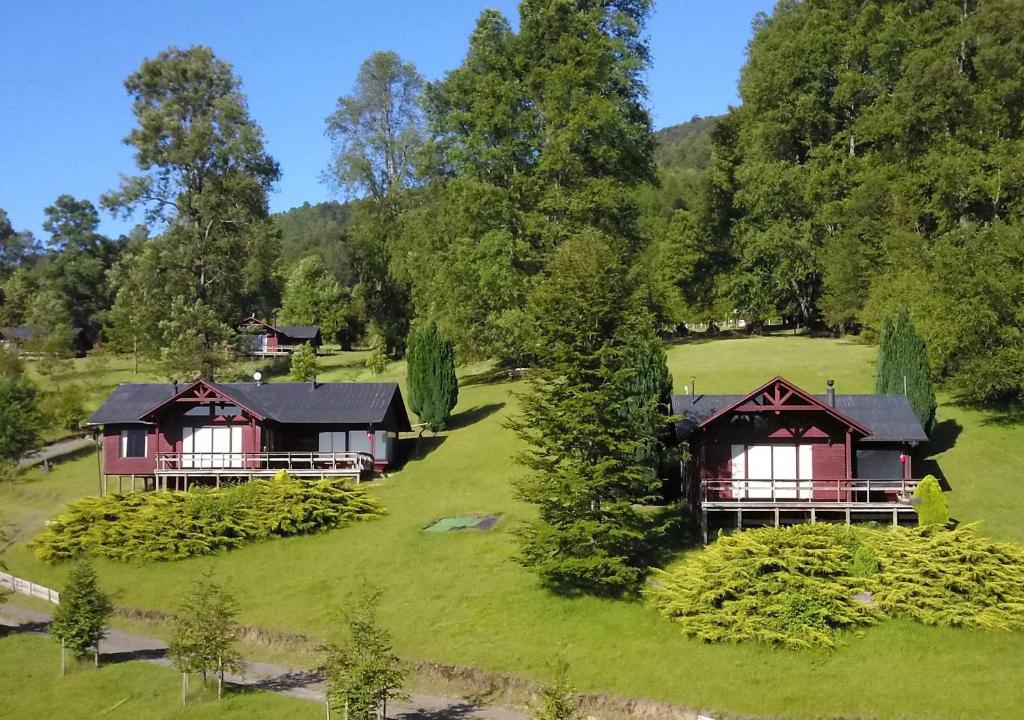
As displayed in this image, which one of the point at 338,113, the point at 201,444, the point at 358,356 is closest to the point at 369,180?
the point at 338,113

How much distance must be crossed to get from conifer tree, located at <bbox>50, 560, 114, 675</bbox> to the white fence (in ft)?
21.5

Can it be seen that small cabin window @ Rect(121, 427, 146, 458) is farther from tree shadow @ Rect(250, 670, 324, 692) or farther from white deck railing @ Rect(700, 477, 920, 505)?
white deck railing @ Rect(700, 477, 920, 505)

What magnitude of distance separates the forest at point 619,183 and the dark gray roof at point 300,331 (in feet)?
47.6

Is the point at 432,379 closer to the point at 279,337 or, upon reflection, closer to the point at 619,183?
the point at 619,183

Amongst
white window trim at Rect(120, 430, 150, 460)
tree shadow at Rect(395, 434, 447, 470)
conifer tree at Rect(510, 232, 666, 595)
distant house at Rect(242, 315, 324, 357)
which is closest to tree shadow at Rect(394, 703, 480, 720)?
conifer tree at Rect(510, 232, 666, 595)

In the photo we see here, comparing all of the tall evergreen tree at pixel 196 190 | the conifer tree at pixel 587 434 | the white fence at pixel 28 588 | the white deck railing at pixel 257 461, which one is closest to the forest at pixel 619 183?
the tall evergreen tree at pixel 196 190

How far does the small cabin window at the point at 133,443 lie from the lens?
47.1m

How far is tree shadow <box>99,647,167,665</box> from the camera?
28172mm

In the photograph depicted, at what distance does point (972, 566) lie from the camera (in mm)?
27469

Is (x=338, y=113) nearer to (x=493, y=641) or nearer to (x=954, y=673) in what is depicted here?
(x=493, y=641)

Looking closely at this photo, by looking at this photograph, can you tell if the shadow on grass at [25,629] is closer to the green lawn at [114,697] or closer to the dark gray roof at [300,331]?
the green lawn at [114,697]

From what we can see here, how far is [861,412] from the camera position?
3734cm

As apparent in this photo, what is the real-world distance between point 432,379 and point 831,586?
1114 inches

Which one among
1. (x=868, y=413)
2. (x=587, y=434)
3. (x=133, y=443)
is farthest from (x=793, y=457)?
(x=133, y=443)
